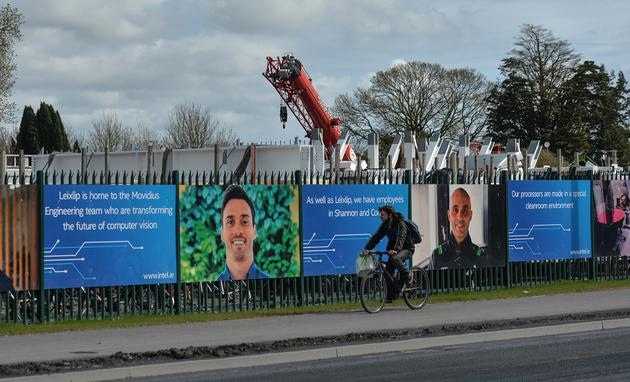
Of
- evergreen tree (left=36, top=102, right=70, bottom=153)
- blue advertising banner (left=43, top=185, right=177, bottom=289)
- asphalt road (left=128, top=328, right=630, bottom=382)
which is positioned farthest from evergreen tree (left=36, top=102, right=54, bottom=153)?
asphalt road (left=128, top=328, right=630, bottom=382)

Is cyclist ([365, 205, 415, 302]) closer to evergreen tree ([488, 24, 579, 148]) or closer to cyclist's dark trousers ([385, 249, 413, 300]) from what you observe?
cyclist's dark trousers ([385, 249, 413, 300])

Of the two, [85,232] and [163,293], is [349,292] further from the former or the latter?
[85,232]

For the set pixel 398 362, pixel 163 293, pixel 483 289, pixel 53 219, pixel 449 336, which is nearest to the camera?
pixel 398 362

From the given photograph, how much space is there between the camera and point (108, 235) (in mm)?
15828

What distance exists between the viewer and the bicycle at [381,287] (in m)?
16.8

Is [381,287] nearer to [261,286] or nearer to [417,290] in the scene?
[417,290]

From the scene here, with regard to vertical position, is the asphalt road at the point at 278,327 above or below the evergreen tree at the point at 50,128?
below

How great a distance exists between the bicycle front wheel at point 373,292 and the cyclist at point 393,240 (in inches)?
4.4

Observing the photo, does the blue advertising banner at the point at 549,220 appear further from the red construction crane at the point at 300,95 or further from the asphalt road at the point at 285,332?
the red construction crane at the point at 300,95

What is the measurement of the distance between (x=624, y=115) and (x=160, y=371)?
7913 centimetres

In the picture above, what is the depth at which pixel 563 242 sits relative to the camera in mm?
21828

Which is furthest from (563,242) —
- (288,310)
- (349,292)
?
(288,310)

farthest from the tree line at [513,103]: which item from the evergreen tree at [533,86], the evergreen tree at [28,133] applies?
the evergreen tree at [28,133]

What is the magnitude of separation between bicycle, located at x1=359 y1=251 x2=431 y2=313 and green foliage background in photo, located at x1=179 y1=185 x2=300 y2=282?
1.49m
